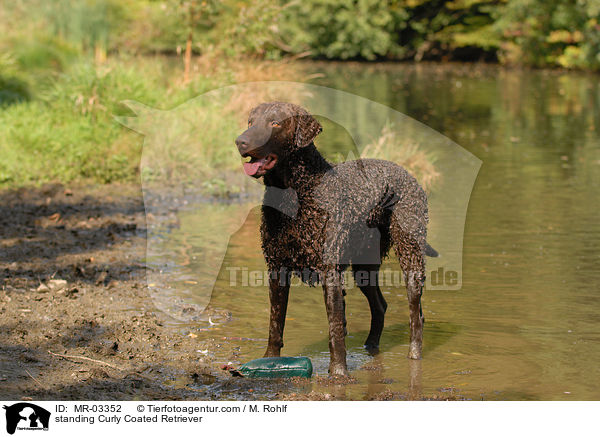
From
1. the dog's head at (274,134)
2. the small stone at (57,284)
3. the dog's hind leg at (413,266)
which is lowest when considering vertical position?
the small stone at (57,284)

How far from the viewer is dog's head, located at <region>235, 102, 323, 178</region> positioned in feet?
17.0

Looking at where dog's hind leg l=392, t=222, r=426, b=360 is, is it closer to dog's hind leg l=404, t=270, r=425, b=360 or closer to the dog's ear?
dog's hind leg l=404, t=270, r=425, b=360

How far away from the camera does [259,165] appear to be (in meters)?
5.20

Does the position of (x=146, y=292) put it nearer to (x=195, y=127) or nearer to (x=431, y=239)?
(x=431, y=239)

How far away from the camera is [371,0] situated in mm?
39062

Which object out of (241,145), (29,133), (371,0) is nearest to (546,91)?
(371,0)

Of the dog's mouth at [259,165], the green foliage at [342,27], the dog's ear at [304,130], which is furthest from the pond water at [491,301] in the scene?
the green foliage at [342,27]

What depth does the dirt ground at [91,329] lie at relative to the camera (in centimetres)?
529

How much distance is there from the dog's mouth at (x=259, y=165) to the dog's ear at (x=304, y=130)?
0.61 feet

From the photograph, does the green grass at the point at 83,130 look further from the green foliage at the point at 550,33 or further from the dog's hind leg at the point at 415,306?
the green foliage at the point at 550,33

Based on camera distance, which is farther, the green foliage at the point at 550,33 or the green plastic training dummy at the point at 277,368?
the green foliage at the point at 550,33
